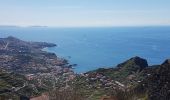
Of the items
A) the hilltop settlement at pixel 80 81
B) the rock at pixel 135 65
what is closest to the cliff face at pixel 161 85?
the hilltop settlement at pixel 80 81

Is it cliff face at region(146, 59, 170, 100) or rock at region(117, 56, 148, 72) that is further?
rock at region(117, 56, 148, 72)

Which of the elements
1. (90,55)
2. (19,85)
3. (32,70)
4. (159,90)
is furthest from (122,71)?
(90,55)

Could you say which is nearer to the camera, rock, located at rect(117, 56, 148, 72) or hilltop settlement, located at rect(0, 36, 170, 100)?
hilltop settlement, located at rect(0, 36, 170, 100)

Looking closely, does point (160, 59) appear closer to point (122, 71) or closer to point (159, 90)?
point (122, 71)

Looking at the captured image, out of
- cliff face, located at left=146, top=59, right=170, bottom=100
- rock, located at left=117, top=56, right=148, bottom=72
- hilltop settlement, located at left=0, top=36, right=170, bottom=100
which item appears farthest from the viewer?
rock, located at left=117, top=56, right=148, bottom=72

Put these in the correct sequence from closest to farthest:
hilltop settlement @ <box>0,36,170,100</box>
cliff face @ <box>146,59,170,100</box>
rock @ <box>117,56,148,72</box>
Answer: cliff face @ <box>146,59,170,100</box> < hilltop settlement @ <box>0,36,170,100</box> < rock @ <box>117,56,148,72</box>

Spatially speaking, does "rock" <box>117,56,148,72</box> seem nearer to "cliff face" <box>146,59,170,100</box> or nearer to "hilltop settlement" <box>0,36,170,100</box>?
"hilltop settlement" <box>0,36,170,100</box>

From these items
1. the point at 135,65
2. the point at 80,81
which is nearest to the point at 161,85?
the point at 80,81

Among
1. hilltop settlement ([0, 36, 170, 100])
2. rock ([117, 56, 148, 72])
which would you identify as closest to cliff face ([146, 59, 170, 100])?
hilltop settlement ([0, 36, 170, 100])

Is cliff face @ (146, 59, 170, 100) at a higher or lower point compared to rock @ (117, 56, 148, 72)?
higher
